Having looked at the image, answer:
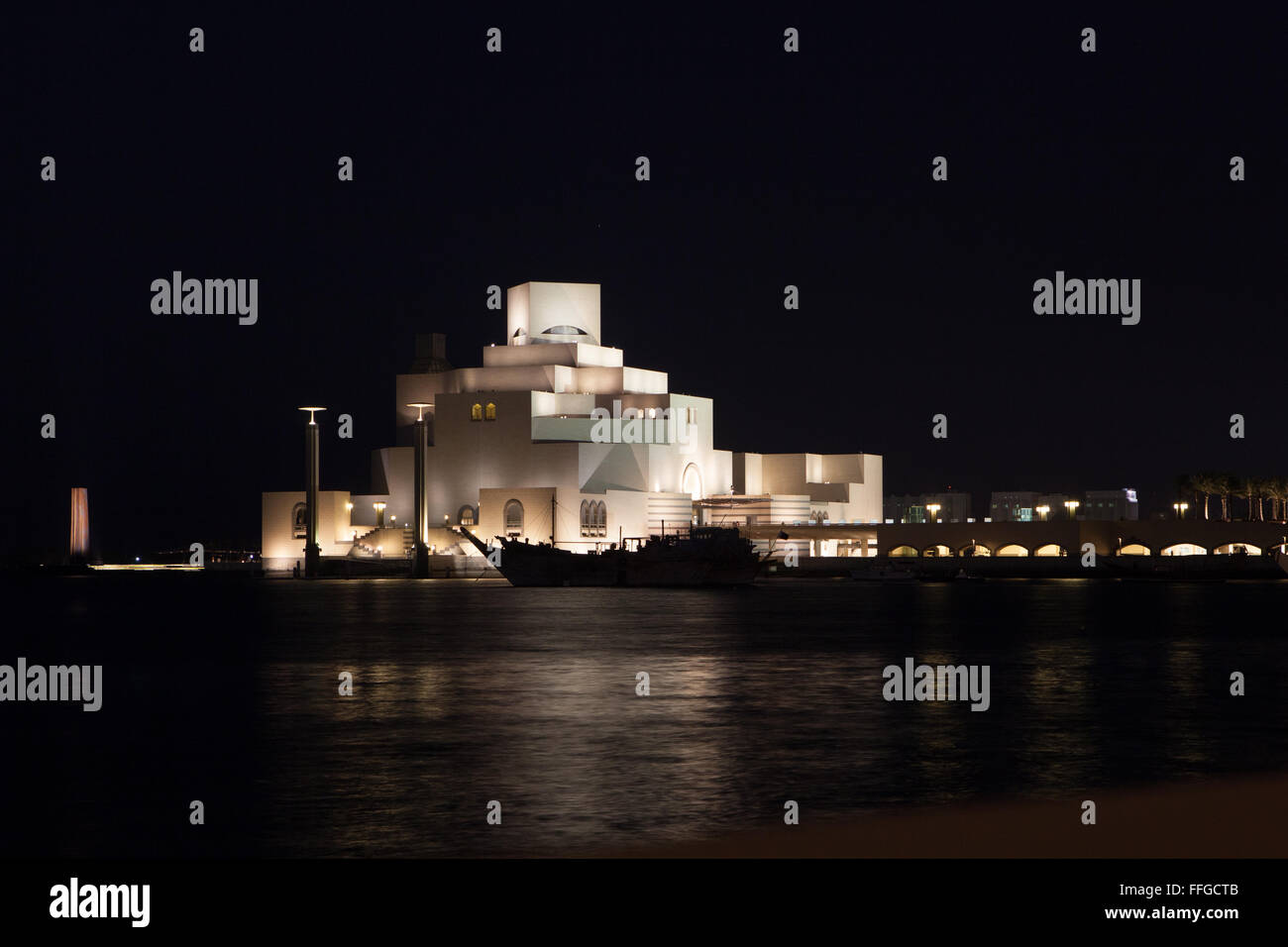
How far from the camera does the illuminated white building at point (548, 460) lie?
133 metres

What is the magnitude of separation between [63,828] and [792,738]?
32.5 ft

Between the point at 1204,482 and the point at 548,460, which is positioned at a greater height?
the point at 548,460

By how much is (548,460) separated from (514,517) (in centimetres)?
648

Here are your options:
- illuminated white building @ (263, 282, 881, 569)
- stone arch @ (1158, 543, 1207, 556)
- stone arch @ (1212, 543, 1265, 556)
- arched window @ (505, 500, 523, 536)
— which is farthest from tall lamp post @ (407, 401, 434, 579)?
stone arch @ (1212, 543, 1265, 556)

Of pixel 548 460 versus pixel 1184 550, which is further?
pixel 1184 550

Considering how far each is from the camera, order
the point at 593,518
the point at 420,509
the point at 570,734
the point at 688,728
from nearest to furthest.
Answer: the point at 570,734, the point at 688,728, the point at 593,518, the point at 420,509

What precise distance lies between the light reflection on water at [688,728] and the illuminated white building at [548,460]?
80.2 metres

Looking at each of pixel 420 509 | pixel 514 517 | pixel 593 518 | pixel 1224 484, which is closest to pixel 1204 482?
pixel 1224 484

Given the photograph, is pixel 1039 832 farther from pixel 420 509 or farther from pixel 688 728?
pixel 420 509

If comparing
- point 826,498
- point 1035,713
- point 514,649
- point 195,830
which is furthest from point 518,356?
point 195,830

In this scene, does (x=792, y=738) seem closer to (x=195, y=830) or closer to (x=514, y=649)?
(x=195, y=830)

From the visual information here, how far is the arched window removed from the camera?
430ft

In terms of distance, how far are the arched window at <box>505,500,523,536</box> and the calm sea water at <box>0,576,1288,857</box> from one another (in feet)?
260

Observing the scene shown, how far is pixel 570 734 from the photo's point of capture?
22125 millimetres
